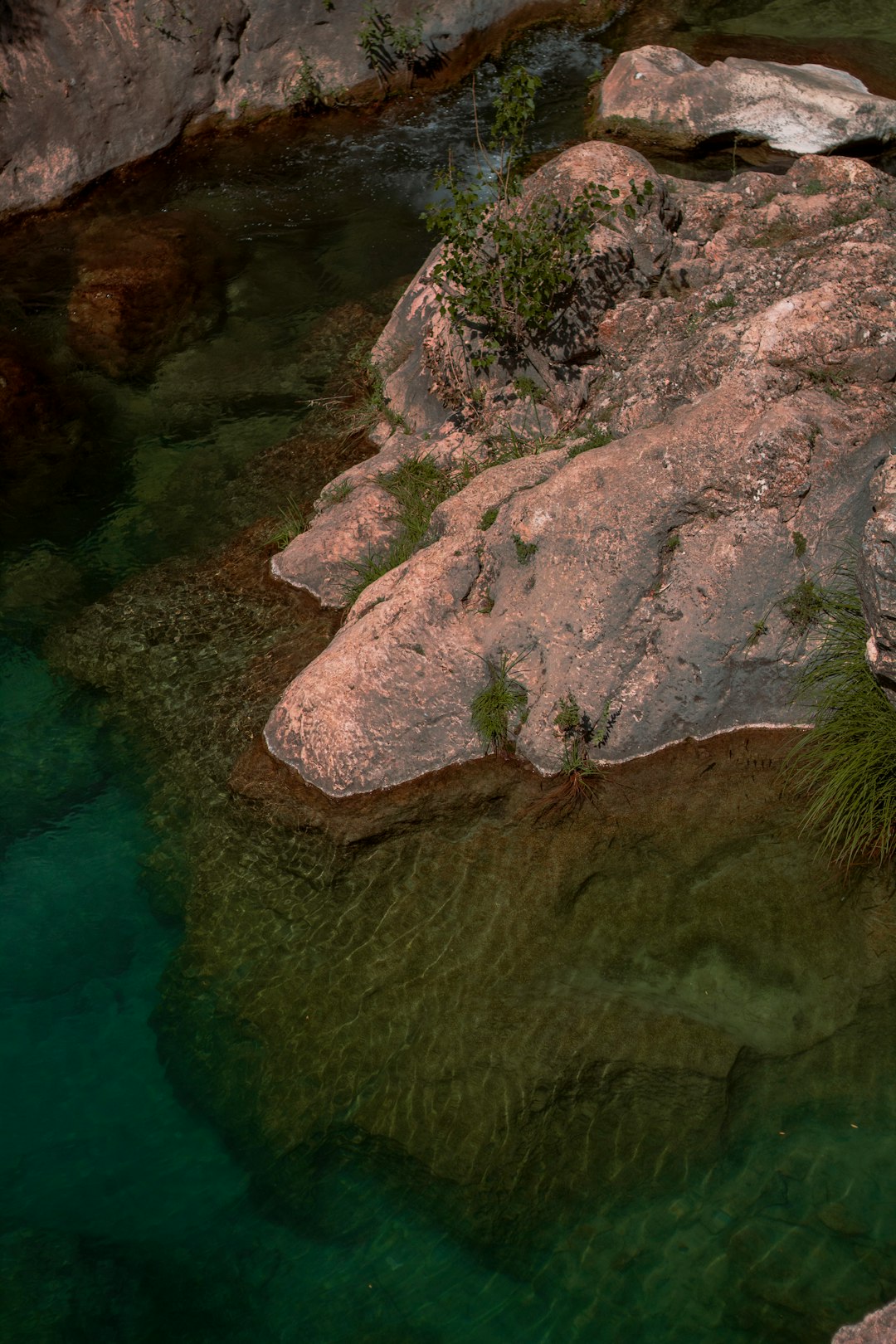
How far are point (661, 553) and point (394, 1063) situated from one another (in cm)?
260

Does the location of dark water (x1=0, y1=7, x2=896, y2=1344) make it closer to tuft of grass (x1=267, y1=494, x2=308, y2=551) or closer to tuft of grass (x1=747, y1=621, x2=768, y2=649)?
tuft of grass (x1=267, y1=494, x2=308, y2=551)

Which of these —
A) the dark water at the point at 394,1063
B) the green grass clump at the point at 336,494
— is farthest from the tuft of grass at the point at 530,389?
the dark water at the point at 394,1063

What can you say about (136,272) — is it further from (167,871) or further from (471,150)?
(167,871)

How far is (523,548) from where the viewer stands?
5719mm

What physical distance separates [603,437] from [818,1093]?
3436mm

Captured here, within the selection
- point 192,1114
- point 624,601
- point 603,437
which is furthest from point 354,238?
point 192,1114

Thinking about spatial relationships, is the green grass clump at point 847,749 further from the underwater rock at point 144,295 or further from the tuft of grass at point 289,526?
the underwater rock at point 144,295

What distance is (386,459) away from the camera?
7.37 metres

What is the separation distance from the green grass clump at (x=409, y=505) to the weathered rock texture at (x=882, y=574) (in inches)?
99.2

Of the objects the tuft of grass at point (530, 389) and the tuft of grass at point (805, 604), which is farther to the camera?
the tuft of grass at point (530, 389)

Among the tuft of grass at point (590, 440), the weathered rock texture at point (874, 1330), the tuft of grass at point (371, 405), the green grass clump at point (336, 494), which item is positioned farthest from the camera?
the tuft of grass at point (371, 405)

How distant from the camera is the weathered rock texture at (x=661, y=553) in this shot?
5410 mm

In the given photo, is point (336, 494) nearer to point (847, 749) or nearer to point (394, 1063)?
point (847, 749)

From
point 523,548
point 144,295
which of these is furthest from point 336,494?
point 144,295
